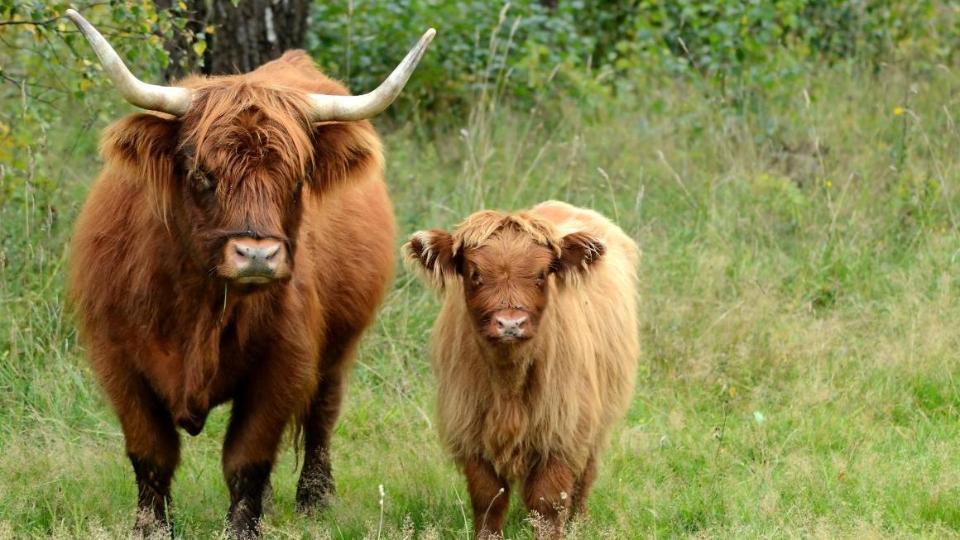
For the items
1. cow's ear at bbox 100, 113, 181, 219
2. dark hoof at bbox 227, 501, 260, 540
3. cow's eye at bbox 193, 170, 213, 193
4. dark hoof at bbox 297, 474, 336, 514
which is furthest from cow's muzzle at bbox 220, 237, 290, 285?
dark hoof at bbox 297, 474, 336, 514

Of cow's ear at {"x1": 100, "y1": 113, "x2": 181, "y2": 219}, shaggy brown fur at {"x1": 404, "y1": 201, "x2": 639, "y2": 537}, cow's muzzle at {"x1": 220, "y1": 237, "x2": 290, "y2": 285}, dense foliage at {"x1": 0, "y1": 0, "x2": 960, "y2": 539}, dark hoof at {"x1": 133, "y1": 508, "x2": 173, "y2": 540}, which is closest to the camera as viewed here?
cow's muzzle at {"x1": 220, "y1": 237, "x2": 290, "y2": 285}

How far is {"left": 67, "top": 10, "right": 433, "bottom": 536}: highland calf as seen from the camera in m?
4.73

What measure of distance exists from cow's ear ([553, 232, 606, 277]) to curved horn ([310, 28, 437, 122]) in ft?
2.67

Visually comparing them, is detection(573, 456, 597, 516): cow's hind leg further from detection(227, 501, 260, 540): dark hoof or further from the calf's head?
detection(227, 501, 260, 540): dark hoof

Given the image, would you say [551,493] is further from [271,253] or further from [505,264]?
[271,253]

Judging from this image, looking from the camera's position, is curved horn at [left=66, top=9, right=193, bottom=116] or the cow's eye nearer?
curved horn at [left=66, top=9, right=193, bottom=116]

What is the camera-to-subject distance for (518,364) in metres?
5.21

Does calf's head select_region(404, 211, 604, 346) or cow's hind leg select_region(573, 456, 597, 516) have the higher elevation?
calf's head select_region(404, 211, 604, 346)

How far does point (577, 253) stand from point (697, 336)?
235 centimetres

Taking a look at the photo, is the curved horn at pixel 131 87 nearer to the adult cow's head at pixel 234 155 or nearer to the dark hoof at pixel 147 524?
the adult cow's head at pixel 234 155

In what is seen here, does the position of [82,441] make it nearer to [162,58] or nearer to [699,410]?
[162,58]

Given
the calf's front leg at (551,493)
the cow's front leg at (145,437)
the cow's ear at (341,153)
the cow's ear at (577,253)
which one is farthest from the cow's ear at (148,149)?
the calf's front leg at (551,493)

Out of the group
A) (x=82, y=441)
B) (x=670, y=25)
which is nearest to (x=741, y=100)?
(x=670, y=25)

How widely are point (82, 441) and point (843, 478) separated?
10.7 feet
